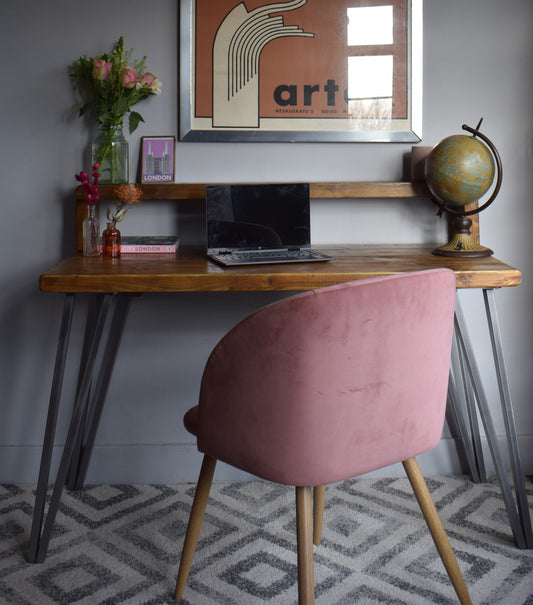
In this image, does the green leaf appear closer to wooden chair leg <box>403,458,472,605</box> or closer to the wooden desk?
the wooden desk

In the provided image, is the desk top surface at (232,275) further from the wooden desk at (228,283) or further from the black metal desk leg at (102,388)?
the black metal desk leg at (102,388)

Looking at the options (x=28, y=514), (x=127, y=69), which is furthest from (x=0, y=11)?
(x=28, y=514)

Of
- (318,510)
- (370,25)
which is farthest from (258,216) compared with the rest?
(318,510)

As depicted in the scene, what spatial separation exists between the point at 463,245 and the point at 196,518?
112cm

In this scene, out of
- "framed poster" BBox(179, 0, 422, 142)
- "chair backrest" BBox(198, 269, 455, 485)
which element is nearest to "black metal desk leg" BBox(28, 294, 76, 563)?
"chair backrest" BBox(198, 269, 455, 485)

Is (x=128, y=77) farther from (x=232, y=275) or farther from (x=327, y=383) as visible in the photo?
(x=327, y=383)

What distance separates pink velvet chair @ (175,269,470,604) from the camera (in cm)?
128

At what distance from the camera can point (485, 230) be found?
2.37 metres

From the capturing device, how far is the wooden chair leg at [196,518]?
158 cm

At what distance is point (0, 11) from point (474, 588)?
218 cm

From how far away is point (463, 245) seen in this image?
209cm

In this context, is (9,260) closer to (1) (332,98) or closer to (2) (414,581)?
(1) (332,98)

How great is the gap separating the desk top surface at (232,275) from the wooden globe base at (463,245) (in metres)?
0.10

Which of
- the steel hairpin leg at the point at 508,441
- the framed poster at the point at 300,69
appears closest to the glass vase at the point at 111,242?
the framed poster at the point at 300,69
